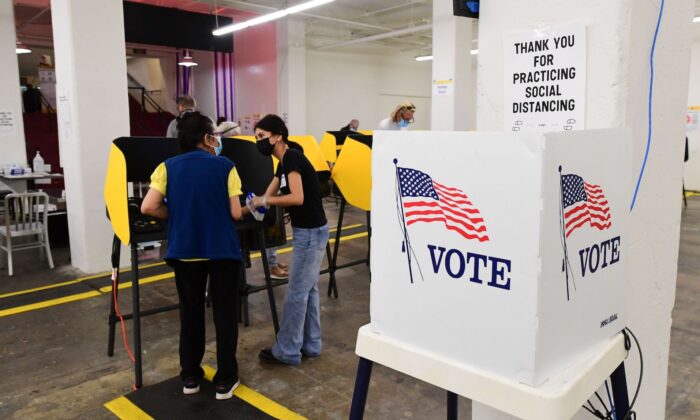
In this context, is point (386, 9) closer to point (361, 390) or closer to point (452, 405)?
point (452, 405)

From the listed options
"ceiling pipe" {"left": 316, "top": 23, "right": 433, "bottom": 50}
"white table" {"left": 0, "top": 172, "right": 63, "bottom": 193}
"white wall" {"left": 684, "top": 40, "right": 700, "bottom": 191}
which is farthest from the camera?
"ceiling pipe" {"left": 316, "top": 23, "right": 433, "bottom": 50}

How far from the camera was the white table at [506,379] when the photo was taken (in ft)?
3.28

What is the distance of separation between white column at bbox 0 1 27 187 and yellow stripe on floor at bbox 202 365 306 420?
5.84 m

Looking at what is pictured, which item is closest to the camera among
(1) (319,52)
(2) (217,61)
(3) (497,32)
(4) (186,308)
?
(3) (497,32)

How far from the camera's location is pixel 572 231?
3.51 feet

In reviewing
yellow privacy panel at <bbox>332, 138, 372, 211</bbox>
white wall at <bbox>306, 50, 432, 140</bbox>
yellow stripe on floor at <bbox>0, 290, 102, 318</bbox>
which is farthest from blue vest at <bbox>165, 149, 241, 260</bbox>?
white wall at <bbox>306, 50, 432, 140</bbox>

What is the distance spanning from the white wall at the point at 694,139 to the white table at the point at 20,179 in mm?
10674

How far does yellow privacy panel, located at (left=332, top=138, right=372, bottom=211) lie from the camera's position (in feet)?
13.0

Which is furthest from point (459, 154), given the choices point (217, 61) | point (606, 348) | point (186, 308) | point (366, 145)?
point (217, 61)

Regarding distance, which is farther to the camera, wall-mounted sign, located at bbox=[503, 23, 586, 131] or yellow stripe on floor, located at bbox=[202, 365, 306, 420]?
yellow stripe on floor, located at bbox=[202, 365, 306, 420]

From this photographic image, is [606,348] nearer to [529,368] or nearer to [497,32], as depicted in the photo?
[529,368]

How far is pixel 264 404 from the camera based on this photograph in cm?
257

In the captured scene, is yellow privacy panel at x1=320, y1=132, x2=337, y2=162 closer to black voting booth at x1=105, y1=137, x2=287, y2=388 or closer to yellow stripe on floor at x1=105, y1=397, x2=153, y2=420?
black voting booth at x1=105, y1=137, x2=287, y2=388

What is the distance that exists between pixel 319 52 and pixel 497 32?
12.1 meters
